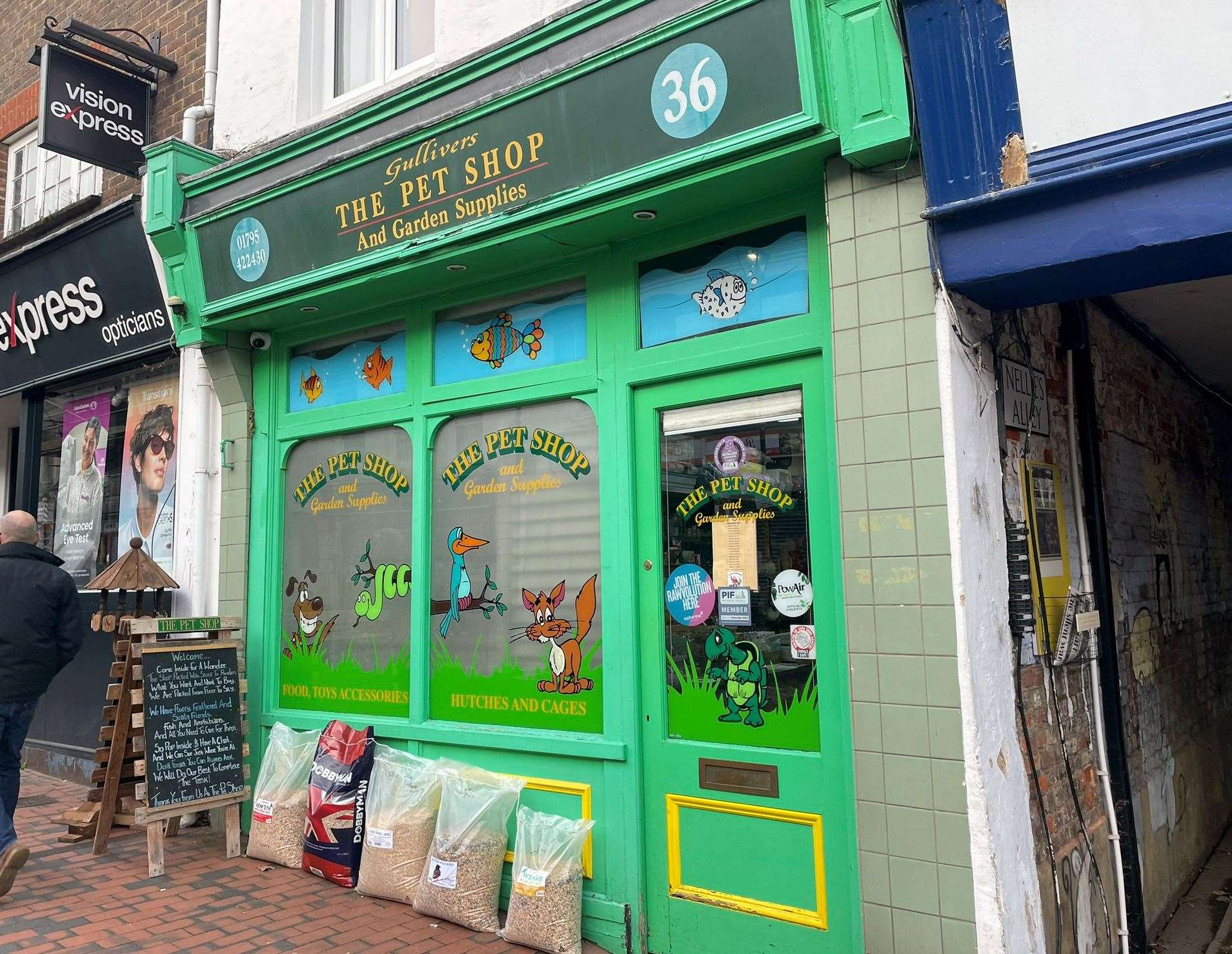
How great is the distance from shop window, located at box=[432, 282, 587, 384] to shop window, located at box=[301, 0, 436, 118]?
1824mm

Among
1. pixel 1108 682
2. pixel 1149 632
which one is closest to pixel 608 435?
pixel 1108 682

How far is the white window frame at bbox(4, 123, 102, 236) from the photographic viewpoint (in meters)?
8.25

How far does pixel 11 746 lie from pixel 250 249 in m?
3.21

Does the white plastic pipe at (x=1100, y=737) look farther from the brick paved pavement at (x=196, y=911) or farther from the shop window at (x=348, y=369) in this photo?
the shop window at (x=348, y=369)

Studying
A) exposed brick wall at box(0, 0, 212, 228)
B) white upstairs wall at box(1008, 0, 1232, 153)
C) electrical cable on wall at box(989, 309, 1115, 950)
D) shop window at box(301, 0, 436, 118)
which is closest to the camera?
white upstairs wall at box(1008, 0, 1232, 153)

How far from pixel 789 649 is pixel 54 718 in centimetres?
658

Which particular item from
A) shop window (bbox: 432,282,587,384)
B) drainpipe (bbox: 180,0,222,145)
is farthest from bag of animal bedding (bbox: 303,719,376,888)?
drainpipe (bbox: 180,0,222,145)

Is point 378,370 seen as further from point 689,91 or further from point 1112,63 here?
point 1112,63

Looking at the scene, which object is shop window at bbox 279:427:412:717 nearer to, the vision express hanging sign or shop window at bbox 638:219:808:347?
the vision express hanging sign

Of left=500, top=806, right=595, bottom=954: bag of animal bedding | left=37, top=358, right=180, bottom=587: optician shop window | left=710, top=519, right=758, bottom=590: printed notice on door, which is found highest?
left=37, top=358, right=180, bottom=587: optician shop window

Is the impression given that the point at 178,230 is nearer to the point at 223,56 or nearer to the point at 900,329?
the point at 223,56

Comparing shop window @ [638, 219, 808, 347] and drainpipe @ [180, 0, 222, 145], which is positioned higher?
drainpipe @ [180, 0, 222, 145]

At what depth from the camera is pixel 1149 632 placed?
16.4 feet

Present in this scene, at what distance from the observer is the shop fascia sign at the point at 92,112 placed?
21.6ft
